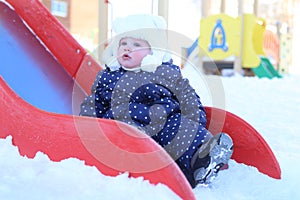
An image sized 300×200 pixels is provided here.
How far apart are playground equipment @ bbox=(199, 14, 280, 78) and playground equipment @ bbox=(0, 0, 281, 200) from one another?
12.1ft

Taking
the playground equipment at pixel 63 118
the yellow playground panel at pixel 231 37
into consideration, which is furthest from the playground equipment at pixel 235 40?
the playground equipment at pixel 63 118

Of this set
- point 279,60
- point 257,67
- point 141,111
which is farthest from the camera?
point 279,60

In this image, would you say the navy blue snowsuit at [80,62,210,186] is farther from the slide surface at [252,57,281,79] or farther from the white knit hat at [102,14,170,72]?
the slide surface at [252,57,281,79]

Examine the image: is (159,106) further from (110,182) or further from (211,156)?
(110,182)

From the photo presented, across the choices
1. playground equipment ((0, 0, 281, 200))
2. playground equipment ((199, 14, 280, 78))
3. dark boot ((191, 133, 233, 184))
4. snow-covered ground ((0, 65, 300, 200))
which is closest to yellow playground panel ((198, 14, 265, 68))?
playground equipment ((199, 14, 280, 78))

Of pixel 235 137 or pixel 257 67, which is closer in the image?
pixel 235 137

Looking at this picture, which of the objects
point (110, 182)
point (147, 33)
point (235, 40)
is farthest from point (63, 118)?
point (235, 40)

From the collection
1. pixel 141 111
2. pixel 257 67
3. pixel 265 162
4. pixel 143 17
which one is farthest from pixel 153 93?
pixel 257 67

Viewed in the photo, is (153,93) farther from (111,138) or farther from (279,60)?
(279,60)

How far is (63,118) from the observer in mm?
759

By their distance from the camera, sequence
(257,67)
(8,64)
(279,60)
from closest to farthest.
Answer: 1. (8,64)
2. (257,67)
3. (279,60)

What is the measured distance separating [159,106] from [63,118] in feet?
0.88

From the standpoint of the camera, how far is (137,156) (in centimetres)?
69

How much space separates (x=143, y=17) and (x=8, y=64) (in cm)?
53
